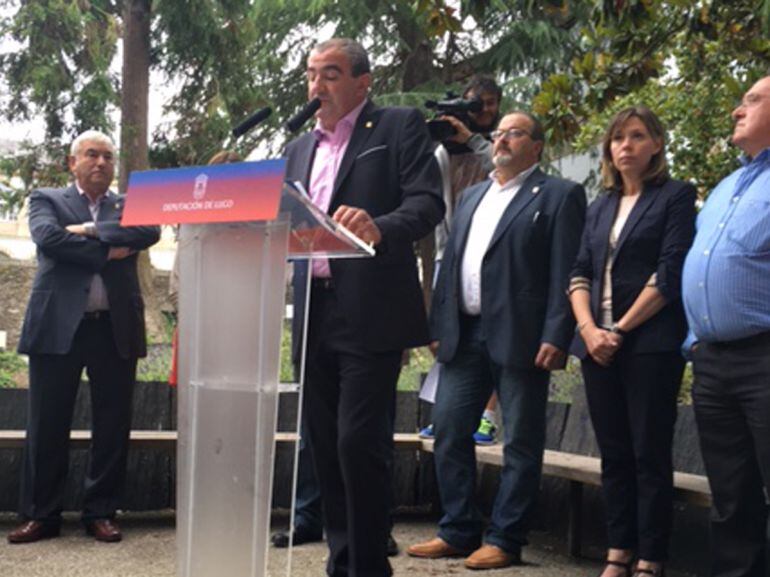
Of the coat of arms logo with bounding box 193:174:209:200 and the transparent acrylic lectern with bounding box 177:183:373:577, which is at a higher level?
the coat of arms logo with bounding box 193:174:209:200

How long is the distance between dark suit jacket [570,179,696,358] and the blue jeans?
1.41 feet

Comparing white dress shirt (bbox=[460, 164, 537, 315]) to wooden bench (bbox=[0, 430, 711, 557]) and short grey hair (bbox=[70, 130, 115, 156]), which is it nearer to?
wooden bench (bbox=[0, 430, 711, 557])

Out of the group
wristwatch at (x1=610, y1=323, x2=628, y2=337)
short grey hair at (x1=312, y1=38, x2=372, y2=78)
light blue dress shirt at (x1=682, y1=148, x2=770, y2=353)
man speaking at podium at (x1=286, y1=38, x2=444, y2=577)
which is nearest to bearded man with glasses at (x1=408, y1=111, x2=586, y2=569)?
wristwatch at (x1=610, y1=323, x2=628, y2=337)

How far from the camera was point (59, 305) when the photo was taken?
5.53m

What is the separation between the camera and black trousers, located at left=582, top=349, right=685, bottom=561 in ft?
14.1

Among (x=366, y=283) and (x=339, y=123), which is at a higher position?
(x=339, y=123)

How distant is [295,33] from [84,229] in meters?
13.3

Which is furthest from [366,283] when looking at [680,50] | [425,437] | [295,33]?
[295,33]

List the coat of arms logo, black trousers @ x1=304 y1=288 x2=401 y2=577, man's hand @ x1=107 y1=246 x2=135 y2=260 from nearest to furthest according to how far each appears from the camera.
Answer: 1. the coat of arms logo
2. black trousers @ x1=304 y1=288 x2=401 y2=577
3. man's hand @ x1=107 y1=246 x2=135 y2=260

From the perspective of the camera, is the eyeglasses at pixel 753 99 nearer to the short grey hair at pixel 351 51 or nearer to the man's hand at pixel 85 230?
the short grey hair at pixel 351 51

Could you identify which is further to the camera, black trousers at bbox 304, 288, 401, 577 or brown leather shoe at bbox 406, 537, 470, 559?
brown leather shoe at bbox 406, 537, 470, 559

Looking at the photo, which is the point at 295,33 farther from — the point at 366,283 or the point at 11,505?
the point at 366,283

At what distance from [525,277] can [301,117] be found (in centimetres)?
178

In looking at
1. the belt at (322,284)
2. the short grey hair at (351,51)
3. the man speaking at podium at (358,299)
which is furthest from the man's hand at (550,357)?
the short grey hair at (351,51)
